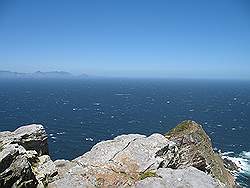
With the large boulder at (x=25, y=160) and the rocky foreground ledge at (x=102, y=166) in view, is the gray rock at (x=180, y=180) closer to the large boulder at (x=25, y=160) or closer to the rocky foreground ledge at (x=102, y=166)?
the rocky foreground ledge at (x=102, y=166)

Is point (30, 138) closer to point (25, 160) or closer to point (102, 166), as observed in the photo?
point (25, 160)

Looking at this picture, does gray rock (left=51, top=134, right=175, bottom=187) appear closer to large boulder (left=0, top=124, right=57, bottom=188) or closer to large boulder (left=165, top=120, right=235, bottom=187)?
large boulder (left=0, top=124, right=57, bottom=188)

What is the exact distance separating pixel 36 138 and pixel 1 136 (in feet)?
10.1

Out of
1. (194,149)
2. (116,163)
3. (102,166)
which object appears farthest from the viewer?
(194,149)

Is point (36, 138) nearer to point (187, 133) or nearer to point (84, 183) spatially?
point (84, 183)

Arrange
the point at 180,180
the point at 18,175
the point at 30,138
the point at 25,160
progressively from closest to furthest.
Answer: the point at 18,175 → the point at 25,160 → the point at 180,180 → the point at 30,138

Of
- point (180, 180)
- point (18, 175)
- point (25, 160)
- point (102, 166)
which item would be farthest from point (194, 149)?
point (18, 175)

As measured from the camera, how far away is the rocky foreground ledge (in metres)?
22.5

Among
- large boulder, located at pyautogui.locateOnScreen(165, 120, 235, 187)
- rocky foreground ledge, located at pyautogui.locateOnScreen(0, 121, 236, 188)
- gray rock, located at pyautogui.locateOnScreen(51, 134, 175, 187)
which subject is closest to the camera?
rocky foreground ledge, located at pyautogui.locateOnScreen(0, 121, 236, 188)

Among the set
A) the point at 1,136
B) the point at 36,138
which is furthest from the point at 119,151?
the point at 1,136

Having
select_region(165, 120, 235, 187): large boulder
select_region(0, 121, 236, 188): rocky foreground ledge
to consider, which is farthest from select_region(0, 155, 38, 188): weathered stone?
select_region(165, 120, 235, 187): large boulder

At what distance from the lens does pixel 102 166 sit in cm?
2675

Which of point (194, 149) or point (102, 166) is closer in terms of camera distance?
point (102, 166)

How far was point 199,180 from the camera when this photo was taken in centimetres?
2330
